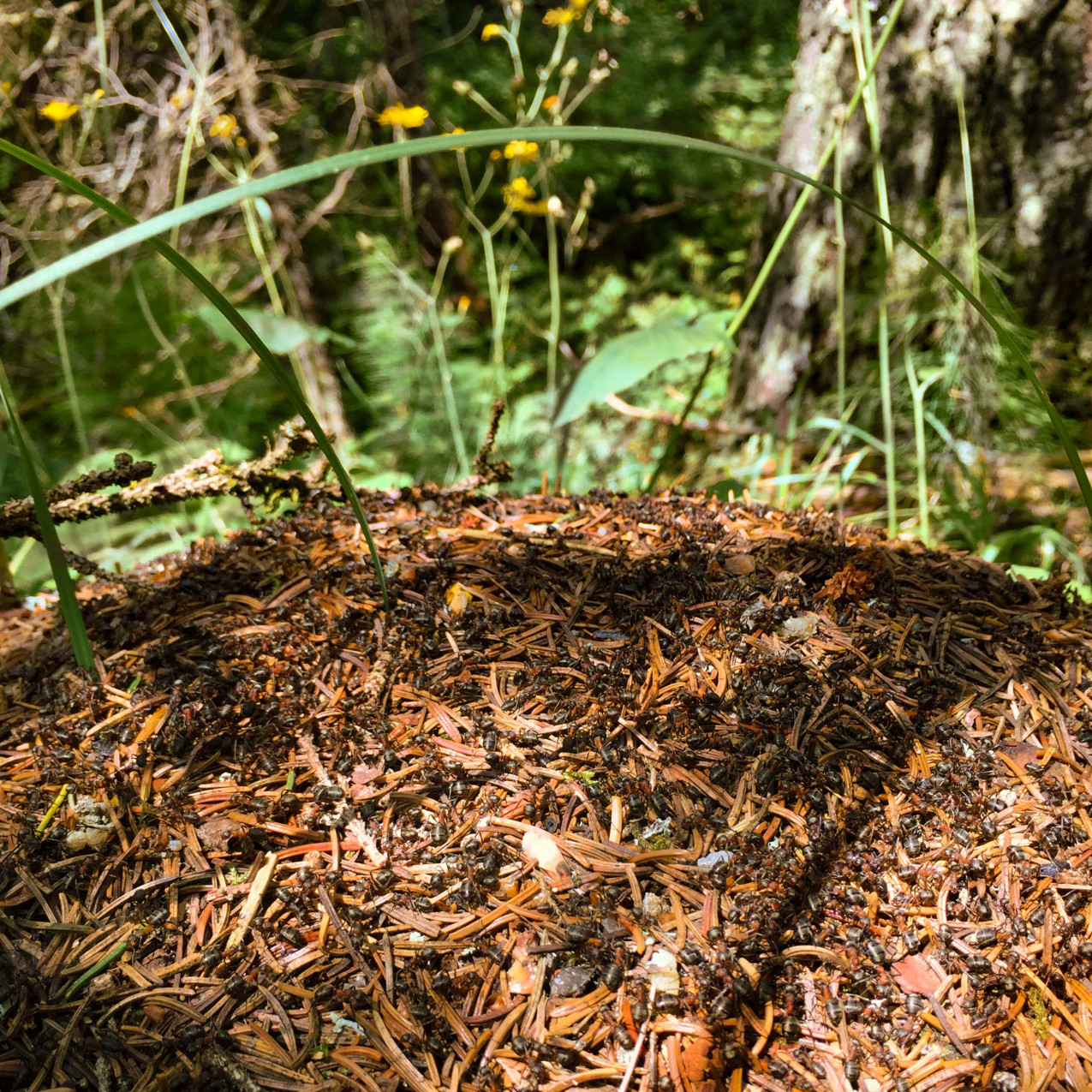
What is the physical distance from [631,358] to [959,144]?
58.5 inches

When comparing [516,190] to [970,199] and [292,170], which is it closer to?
[970,199]

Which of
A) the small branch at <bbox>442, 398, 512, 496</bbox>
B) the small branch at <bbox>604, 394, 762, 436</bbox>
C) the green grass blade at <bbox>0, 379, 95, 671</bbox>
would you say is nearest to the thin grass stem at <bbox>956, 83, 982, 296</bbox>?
the small branch at <bbox>604, 394, 762, 436</bbox>

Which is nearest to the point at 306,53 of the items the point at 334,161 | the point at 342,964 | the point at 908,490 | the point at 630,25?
the point at 630,25

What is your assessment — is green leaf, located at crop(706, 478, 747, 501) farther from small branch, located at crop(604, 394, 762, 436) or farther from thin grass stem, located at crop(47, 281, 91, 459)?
thin grass stem, located at crop(47, 281, 91, 459)

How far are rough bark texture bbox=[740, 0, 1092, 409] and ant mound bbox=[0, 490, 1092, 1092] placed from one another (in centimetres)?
184

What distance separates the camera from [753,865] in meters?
0.93

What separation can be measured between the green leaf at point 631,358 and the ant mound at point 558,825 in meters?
0.93

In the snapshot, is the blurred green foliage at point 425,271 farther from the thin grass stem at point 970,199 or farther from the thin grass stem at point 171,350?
the thin grass stem at point 970,199

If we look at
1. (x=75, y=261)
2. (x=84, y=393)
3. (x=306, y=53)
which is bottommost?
(x=84, y=393)

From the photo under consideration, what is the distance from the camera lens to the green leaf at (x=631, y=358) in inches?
87.7

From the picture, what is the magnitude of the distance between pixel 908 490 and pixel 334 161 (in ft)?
8.16

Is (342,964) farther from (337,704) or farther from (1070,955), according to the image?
(1070,955)

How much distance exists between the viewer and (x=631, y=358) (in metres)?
2.29

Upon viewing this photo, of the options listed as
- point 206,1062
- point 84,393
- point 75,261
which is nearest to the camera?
point 75,261
